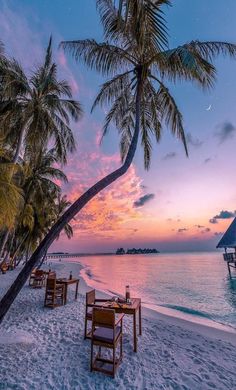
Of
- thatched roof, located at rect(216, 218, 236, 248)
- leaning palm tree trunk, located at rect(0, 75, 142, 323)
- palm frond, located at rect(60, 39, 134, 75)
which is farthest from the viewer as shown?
thatched roof, located at rect(216, 218, 236, 248)

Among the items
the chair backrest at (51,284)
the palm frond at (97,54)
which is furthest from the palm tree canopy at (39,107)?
the chair backrest at (51,284)

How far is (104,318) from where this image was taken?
3.66 m

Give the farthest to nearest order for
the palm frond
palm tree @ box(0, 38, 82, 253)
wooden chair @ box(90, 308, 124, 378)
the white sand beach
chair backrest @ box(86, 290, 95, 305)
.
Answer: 1. palm tree @ box(0, 38, 82, 253)
2. the palm frond
3. chair backrest @ box(86, 290, 95, 305)
4. wooden chair @ box(90, 308, 124, 378)
5. the white sand beach

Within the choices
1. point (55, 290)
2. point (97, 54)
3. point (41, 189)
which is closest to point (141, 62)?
point (97, 54)

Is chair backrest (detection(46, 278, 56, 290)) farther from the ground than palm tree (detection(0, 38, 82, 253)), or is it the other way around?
palm tree (detection(0, 38, 82, 253))

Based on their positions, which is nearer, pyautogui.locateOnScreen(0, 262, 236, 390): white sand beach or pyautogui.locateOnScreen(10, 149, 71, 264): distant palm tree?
pyautogui.locateOnScreen(0, 262, 236, 390): white sand beach

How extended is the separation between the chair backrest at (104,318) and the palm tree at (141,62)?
59.9 inches

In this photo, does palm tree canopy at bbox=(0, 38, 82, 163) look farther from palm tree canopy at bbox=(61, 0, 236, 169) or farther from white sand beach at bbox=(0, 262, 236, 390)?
white sand beach at bbox=(0, 262, 236, 390)

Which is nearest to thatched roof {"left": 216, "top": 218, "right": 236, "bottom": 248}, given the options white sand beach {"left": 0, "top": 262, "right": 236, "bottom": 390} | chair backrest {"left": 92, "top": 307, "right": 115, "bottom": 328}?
white sand beach {"left": 0, "top": 262, "right": 236, "bottom": 390}

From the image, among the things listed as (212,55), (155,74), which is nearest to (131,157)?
(155,74)

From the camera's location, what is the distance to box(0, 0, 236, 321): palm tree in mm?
4797

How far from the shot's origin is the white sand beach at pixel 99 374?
3.30 m

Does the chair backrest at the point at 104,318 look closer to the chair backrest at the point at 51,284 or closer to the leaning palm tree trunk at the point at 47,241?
the leaning palm tree trunk at the point at 47,241

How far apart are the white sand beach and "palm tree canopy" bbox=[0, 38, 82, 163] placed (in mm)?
6938
